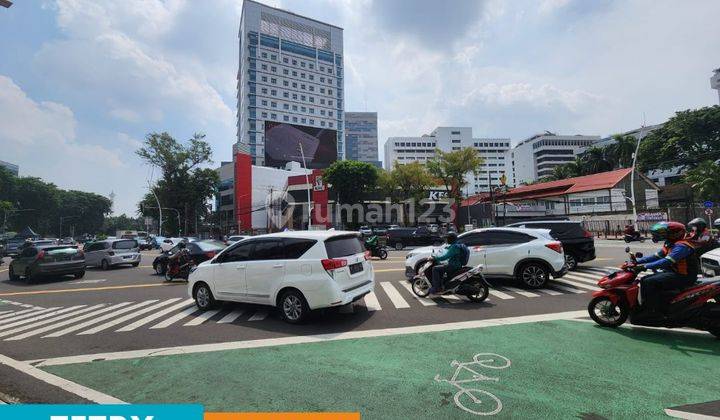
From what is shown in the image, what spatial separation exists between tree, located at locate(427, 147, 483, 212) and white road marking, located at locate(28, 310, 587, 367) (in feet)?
136

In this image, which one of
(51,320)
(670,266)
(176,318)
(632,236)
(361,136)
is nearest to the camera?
(670,266)

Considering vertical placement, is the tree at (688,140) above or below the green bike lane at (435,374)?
above

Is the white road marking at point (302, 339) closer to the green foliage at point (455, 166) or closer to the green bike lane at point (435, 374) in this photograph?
the green bike lane at point (435, 374)

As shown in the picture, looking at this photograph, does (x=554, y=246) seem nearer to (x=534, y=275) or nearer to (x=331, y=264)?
(x=534, y=275)

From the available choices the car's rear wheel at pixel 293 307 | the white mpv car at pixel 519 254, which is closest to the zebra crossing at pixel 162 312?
the white mpv car at pixel 519 254

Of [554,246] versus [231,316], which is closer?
[231,316]

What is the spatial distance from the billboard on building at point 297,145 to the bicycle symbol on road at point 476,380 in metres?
75.4

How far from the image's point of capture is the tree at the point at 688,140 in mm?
49719

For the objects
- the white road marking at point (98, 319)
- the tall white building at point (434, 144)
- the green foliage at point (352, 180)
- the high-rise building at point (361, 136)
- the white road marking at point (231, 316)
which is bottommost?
the white road marking at point (98, 319)

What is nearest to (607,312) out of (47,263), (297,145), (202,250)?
(202,250)

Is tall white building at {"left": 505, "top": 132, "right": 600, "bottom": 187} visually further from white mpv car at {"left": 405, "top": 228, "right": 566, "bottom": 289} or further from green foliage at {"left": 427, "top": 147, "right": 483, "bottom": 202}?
white mpv car at {"left": 405, "top": 228, "right": 566, "bottom": 289}

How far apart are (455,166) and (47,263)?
4167cm

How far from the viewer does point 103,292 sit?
1127 cm

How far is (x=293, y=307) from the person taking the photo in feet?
21.6
